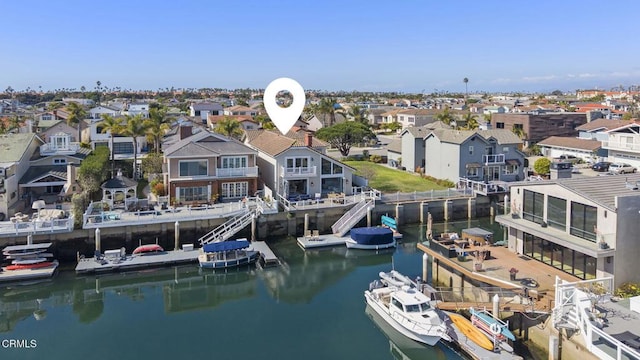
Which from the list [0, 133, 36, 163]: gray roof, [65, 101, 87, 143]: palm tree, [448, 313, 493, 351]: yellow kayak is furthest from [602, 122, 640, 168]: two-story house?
[65, 101, 87, 143]: palm tree

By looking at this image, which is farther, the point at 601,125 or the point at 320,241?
the point at 601,125

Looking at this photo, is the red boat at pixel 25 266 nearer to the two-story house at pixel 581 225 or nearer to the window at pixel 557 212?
the two-story house at pixel 581 225

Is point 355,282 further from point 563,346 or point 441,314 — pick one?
point 563,346

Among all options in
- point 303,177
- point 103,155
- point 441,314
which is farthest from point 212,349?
point 103,155

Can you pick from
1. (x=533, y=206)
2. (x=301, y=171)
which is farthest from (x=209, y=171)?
(x=533, y=206)

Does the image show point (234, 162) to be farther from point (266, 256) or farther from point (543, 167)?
point (543, 167)

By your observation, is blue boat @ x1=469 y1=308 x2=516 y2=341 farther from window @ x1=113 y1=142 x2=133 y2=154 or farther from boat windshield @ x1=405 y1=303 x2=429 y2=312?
window @ x1=113 y1=142 x2=133 y2=154

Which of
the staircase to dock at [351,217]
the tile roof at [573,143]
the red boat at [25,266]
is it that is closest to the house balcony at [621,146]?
the tile roof at [573,143]
